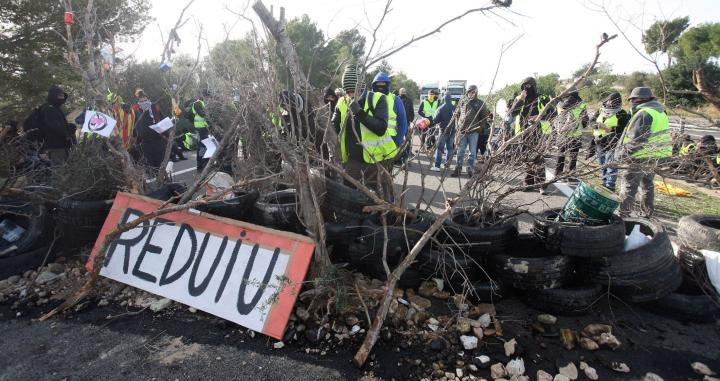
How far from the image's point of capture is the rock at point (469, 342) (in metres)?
2.52

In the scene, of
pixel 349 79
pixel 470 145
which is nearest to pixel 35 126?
pixel 349 79

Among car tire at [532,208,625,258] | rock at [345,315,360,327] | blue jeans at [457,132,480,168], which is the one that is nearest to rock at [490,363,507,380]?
rock at [345,315,360,327]

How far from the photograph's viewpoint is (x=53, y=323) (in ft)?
9.36

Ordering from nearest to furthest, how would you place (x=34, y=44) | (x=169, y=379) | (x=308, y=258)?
1. (x=169, y=379)
2. (x=308, y=258)
3. (x=34, y=44)

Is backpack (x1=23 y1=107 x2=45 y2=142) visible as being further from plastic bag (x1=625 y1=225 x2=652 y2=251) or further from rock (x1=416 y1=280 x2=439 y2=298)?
plastic bag (x1=625 y1=225 x2=652 y2=251)

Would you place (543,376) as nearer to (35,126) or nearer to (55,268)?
(55,268)

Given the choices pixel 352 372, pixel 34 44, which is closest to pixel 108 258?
pixel 352 372

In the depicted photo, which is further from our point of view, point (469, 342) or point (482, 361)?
point (469, 342)

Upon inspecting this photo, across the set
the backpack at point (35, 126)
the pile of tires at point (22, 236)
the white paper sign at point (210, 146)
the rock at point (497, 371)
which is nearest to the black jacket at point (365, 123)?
the white paper sign at point (210, 146)

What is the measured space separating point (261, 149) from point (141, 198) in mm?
1135

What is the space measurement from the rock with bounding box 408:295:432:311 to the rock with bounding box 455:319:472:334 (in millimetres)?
298

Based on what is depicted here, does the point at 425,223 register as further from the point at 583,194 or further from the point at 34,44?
the point at 34,44

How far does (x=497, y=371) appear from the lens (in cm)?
231

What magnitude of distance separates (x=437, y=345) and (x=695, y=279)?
2.29m
